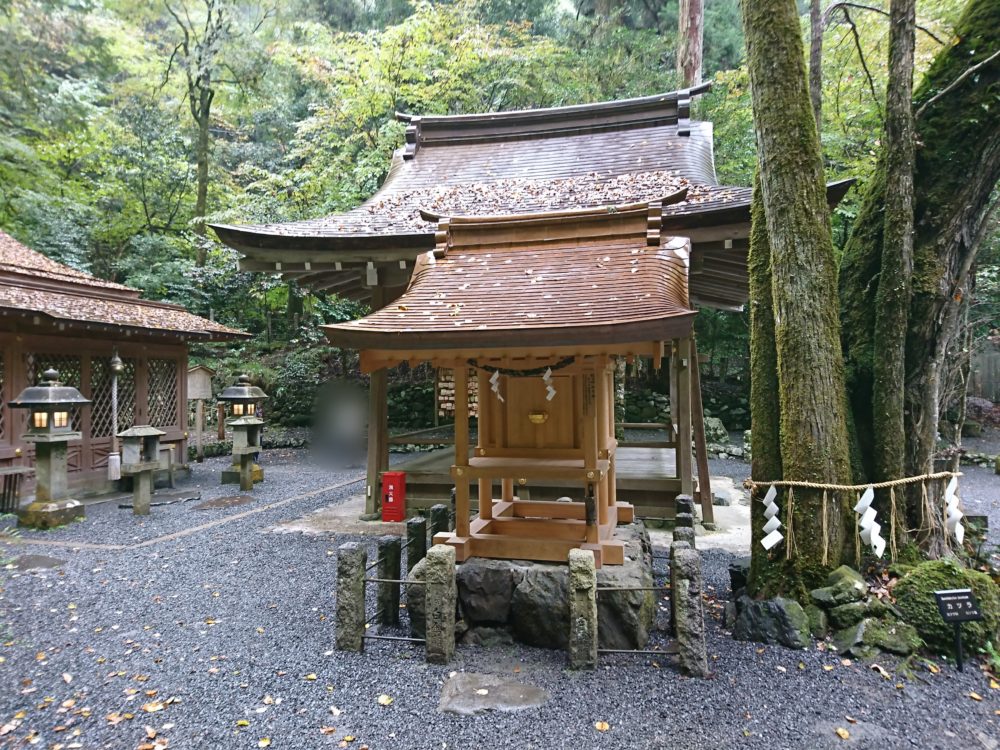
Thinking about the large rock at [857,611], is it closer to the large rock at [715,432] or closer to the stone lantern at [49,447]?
the stone lantern at [49,447]

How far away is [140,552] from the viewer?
6.14 metres

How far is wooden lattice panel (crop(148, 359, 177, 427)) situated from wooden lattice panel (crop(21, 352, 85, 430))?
1.33 m

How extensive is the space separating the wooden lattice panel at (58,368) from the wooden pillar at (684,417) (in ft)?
29.5

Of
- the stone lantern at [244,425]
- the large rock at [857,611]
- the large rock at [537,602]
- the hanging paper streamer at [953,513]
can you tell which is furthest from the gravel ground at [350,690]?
the stone lantern at [244,425]

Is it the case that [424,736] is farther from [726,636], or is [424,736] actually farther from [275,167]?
[275,167]

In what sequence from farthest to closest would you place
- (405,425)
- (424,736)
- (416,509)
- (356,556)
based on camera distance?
(405,425) < (416,509) < (356,556) < (424,736)

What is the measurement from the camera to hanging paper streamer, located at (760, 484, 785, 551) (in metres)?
3.78

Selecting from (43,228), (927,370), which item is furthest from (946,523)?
(43,228)

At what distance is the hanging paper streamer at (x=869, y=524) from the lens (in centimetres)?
369

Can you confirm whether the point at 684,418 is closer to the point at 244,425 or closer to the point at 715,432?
the point at 244,425

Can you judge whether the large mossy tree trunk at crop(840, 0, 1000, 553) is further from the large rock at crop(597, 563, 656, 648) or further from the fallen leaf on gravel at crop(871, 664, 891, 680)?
the large rock at crop(597, 563, 656, 648)

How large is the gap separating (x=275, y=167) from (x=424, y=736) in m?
20.9

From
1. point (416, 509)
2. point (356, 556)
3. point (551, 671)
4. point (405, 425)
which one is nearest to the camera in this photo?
point (551, 671)

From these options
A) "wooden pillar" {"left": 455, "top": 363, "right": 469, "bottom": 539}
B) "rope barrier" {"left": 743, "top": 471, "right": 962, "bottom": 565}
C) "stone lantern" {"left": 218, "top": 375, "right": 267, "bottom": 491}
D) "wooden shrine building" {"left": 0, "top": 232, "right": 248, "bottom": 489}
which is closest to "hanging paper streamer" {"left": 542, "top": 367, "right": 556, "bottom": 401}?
"wooden pillar" {"left": 455, "top": 363, "right": 469, "bottom": 539}
